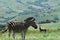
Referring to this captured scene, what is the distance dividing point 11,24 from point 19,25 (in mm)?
1071

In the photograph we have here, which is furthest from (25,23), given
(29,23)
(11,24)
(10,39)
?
(10,39)

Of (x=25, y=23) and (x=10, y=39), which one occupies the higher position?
(x=25, y=23)

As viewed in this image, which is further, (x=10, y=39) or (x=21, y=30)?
(x=10, y=39)

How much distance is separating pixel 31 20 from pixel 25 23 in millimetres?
790

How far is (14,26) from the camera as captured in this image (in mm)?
23547

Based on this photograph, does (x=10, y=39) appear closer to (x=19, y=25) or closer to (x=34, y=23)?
(x=19, y=25)

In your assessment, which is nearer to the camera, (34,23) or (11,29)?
(34,23)

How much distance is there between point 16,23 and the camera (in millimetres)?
23406

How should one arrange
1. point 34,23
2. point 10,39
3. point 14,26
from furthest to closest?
point 10,39 < point 14,26 < point 34,23

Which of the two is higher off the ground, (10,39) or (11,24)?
(11,24)

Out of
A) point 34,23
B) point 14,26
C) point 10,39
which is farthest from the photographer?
point 10,39

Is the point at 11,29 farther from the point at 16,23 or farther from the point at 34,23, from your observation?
the point at 34,23

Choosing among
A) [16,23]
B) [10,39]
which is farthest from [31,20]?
[10,39]

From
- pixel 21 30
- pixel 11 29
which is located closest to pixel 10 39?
pixel 11 29
